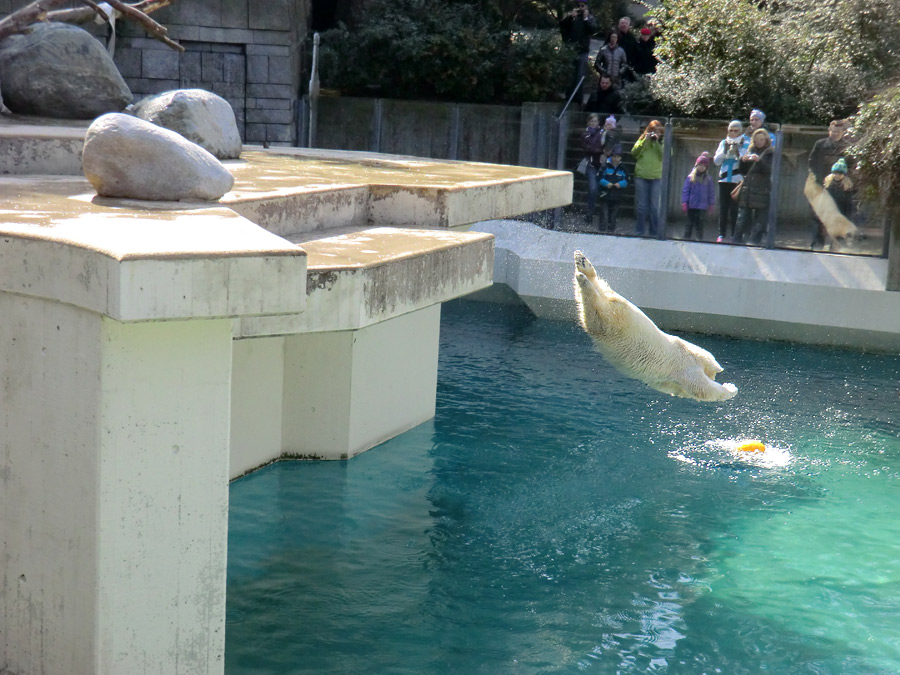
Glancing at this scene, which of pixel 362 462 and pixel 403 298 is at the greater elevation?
pixel 403 298

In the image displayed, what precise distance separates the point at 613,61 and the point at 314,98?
18.7ft

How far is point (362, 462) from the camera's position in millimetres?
9430

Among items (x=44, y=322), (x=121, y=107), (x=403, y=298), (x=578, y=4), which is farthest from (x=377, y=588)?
(x=578, y=4)

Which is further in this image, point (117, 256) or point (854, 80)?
point (854, 80)

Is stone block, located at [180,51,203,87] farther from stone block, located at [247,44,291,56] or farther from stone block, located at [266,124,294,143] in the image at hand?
stone block, located at [266,124,294,143]

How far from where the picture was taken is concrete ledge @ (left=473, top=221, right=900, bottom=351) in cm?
1420

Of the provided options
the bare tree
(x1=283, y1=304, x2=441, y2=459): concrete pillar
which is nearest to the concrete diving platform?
(x1=283, y1=304, x2=441, y2=459): concrete pillar

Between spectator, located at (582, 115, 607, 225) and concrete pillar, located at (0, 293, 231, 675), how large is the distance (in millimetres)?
11977

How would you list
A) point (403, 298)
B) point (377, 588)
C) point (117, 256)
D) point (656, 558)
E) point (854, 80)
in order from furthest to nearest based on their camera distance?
point (854, 80) → point (656, 558) → point (377, 588) → point (403, 298) → point (117, 256)

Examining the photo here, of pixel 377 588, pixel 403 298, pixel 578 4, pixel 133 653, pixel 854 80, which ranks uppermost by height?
pixel 578 4

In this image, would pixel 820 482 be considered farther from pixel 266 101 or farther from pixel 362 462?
pixel 266 101

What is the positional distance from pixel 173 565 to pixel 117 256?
145cm

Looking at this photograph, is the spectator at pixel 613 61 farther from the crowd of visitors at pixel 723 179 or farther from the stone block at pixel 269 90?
the stone block at pixel 269 90

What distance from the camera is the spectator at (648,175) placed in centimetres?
1568
